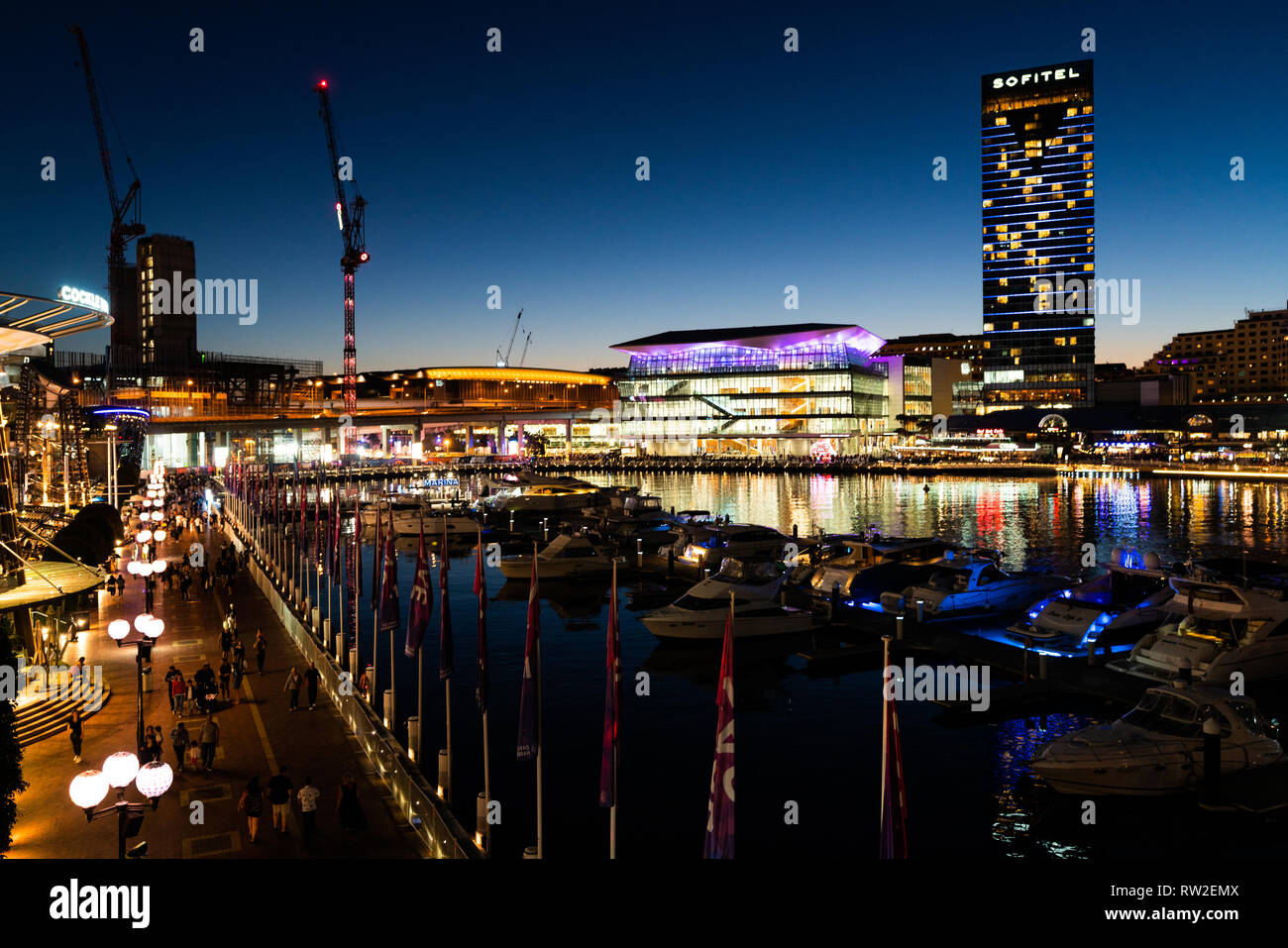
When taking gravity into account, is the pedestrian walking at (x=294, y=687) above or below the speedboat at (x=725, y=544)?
below

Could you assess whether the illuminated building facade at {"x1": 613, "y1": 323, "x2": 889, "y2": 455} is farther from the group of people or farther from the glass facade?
the group of people

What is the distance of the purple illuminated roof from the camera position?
159 meters

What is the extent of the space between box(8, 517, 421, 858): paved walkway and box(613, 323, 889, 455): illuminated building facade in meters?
140

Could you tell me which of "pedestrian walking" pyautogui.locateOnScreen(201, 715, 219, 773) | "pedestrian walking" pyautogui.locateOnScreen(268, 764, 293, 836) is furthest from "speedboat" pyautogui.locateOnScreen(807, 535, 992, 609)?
"pedestrian walking" pyautogui.locateOnScreen(268, 764, 293, 836)

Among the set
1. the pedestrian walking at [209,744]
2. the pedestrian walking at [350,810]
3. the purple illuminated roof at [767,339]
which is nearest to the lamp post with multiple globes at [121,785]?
the pedestrian walking at [350,810]

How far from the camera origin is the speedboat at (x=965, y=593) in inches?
1299

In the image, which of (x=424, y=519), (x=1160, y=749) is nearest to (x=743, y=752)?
(x=1160, y=749)

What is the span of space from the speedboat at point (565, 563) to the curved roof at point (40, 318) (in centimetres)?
2629

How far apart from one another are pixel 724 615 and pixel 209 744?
17.0 metres

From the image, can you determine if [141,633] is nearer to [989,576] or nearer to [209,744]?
[209,744]

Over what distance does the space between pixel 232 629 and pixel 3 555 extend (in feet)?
30.8

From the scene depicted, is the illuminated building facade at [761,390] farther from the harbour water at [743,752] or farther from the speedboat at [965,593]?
the speedboat at [965,593]

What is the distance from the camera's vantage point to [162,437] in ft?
508
